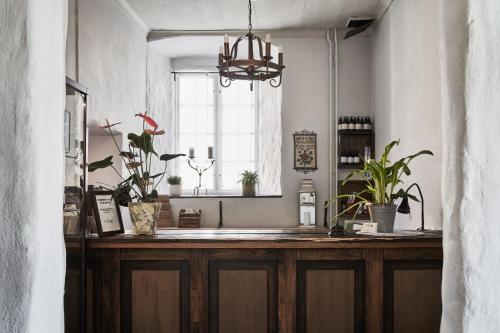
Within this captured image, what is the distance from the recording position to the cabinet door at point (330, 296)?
3061mm

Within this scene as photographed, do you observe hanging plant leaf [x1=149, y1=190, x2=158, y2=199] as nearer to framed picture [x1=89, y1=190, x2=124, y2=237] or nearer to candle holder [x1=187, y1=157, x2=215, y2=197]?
framed picture [x1=89, y1=190, x2=124, y2=237]

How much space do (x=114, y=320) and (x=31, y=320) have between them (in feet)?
4.48

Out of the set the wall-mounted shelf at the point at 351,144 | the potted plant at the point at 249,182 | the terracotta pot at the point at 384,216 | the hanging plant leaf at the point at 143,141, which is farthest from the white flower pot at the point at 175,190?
the terracotta pot at the point at 384,216

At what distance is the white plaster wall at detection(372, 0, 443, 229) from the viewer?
4.20 m

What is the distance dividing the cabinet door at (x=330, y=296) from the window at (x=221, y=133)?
15.8ft

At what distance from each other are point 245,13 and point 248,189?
7.95ft

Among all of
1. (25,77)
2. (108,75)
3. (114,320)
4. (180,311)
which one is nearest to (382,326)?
(180,311)

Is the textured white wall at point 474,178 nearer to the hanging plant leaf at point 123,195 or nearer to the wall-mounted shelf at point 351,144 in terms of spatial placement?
the hanging plant leaf at point 123,195

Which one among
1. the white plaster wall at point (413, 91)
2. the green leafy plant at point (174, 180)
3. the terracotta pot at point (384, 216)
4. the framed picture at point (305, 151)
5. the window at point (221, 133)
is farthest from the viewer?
the window at point (221, 133)

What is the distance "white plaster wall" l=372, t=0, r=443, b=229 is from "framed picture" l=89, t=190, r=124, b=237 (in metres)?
2.53

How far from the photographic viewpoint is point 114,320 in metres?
3.07

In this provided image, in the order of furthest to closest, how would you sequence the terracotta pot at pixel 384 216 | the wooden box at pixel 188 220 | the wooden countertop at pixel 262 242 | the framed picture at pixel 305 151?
1. the framed picture at pixel 305 151
2. the wooden box at pixel 188 220
3. the terracotta pot at pixel 384 216
4. the wooden countertop at pixel 262 242

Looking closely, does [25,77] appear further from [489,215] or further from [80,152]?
[489,215]

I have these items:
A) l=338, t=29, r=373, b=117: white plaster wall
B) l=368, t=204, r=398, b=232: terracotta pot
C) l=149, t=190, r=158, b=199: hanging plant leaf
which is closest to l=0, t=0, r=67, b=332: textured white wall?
l=149, t=190, r=158, b=199: hanging plant leaf
